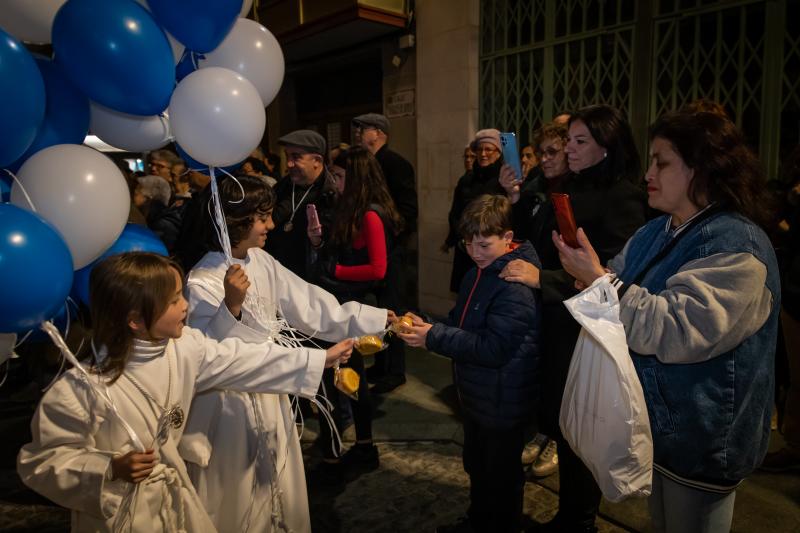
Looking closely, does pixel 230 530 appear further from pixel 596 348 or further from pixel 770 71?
pixel 770 71

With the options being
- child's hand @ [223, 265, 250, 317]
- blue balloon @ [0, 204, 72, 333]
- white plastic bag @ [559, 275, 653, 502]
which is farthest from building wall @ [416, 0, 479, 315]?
blue balloon @ [0, 204, 72, 333]

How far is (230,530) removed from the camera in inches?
82.0

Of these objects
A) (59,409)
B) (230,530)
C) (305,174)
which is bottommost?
(230,530)

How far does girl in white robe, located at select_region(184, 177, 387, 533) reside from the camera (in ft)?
6.78

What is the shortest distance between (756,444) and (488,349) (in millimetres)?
931

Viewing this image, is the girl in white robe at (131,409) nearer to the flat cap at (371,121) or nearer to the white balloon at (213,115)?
the white balloon at (213,115)

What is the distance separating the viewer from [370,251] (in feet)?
11.2

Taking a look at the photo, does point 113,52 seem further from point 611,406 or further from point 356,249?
point 611,406

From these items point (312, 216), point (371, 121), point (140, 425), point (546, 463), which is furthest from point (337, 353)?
point (371, 121)

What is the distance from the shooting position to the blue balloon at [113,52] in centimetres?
184

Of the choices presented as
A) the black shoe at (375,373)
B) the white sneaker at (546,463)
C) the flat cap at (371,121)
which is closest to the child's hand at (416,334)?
the white sneaker at (546,463)

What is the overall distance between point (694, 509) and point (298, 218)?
8.90 ft

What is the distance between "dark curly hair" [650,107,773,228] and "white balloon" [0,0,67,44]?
83.2 inches

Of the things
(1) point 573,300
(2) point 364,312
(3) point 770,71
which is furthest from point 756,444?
(3) point 770,71
